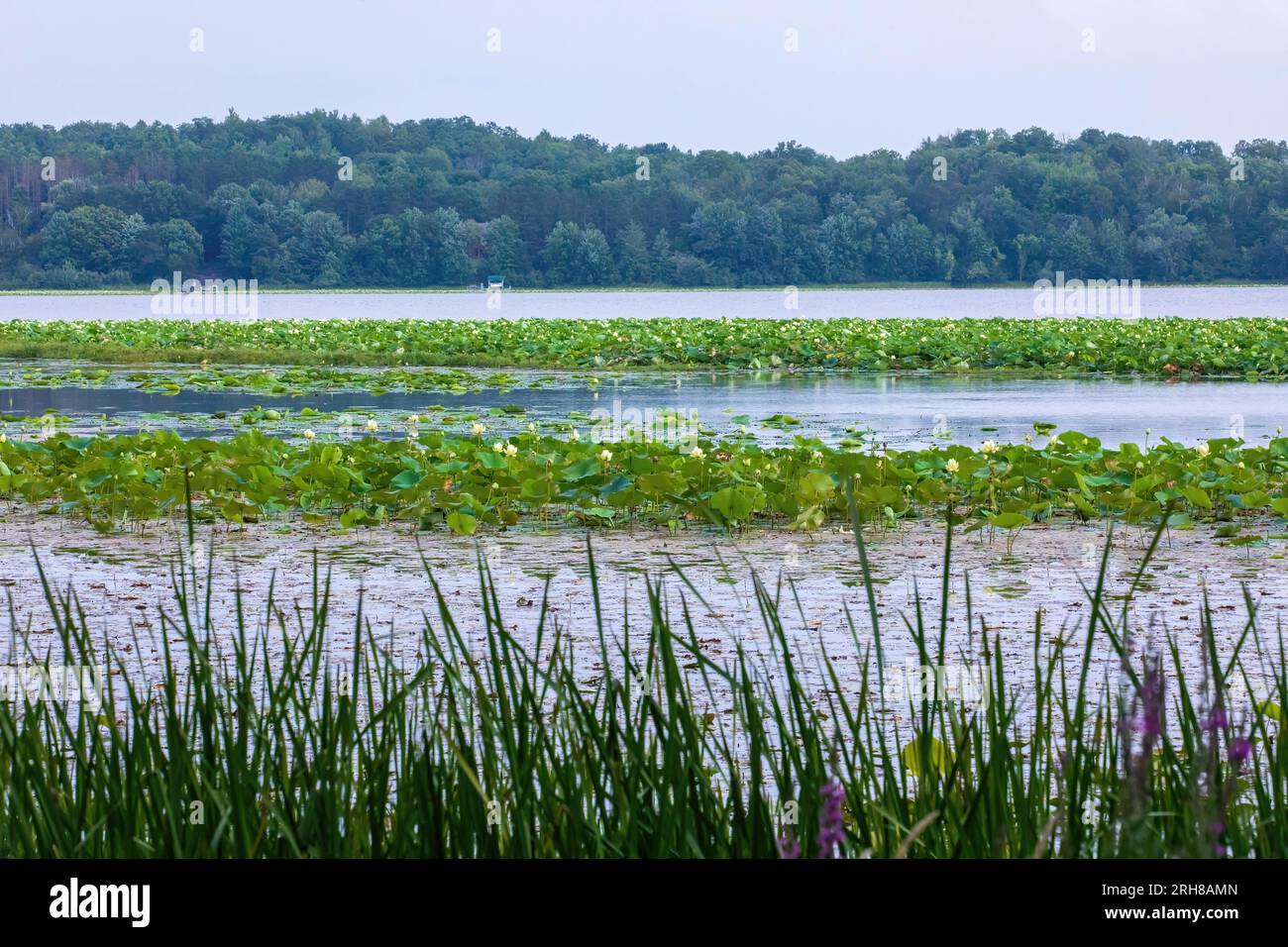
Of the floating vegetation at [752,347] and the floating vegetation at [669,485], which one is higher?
the floating vegetation at [752,347]

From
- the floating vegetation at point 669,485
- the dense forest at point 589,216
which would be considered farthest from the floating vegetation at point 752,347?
the dense forest at point 589,216

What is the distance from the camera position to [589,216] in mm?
78625

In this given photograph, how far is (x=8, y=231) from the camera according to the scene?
242 ft

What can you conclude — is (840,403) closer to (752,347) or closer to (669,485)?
(752,347)

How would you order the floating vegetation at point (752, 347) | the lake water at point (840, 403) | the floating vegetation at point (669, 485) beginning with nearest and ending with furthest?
the floating vegetation at point (669, 485) → the lake water at point (840, 403) → the floating vegetation at point (752, 347)

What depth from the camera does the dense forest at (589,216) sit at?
2844 inches

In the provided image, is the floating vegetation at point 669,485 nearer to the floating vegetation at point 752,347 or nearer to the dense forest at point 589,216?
the floating vegetation at point 752,347

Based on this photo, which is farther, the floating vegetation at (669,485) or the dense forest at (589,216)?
the dense forest at (589,216)

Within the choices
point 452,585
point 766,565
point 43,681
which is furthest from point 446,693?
point 766,565

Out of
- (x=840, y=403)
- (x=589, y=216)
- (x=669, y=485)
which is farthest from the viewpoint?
(x=589, y=216)

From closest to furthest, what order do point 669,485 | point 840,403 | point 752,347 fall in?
point 669,485, point 840,403, point 752,347

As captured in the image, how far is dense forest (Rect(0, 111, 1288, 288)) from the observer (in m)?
72.2

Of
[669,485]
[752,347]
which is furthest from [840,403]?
[669,485]

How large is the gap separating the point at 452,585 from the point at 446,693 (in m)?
3.39
